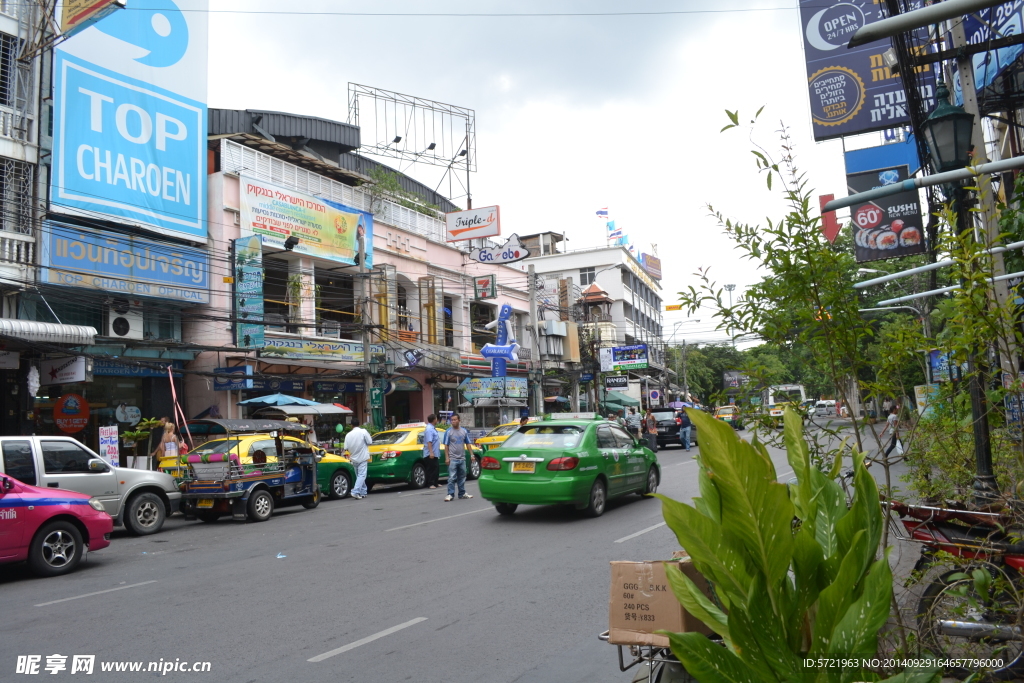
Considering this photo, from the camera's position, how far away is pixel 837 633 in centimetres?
186

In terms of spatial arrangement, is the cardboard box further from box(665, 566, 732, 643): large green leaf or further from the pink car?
the pink car

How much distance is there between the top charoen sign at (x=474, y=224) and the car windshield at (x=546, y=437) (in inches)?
727

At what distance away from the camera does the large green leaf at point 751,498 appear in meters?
1.88

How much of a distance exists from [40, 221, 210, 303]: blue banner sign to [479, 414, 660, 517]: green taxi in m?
11.3

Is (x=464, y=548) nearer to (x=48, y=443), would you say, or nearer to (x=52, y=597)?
(x=52, y=597)

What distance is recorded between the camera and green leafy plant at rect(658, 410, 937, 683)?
6.17 feet

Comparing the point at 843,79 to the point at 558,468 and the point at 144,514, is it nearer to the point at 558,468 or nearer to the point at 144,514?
the point at 558,468

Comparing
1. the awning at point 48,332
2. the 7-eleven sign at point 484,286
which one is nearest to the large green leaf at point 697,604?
the awning at point 48,332

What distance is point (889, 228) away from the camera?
13344 mm

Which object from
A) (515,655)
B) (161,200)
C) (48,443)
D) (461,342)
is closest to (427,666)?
(515,655)

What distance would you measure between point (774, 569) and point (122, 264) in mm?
19471

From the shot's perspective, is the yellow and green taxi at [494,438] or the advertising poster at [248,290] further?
the advertising poster at [248,290]

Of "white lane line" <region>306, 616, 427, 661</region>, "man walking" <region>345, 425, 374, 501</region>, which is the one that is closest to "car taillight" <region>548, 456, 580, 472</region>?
"white lane line" <region>306, 616, 427, 661</region>

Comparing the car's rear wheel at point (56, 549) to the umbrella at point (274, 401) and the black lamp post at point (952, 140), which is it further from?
the umbrella at point (274, 401)
